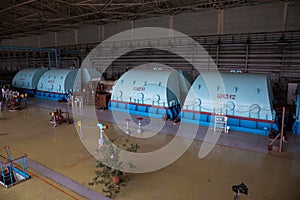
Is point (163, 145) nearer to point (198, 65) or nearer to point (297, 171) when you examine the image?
point (297, 171)

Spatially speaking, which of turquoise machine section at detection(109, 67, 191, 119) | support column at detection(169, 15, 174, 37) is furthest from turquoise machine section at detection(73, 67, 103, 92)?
support column at detection(169, 15, 174, 37)

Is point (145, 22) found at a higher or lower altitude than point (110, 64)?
higher

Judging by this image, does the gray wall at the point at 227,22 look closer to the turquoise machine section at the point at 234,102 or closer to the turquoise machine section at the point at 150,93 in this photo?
the turquoise machine section at the point at 150,93

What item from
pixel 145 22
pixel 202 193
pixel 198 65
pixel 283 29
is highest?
pixel 145 22

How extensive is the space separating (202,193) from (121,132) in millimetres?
5236

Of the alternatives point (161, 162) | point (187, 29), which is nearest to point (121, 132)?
point (161, 162)

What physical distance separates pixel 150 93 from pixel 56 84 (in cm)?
902

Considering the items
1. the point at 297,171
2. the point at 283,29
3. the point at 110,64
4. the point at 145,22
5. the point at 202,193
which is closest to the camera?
the point at 202,193

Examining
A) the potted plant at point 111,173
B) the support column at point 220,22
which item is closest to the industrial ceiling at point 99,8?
the support column at point 220,22

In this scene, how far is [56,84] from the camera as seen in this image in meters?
17.2

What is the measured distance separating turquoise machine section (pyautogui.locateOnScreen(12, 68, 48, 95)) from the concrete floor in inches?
429

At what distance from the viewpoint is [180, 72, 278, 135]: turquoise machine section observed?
373 inches

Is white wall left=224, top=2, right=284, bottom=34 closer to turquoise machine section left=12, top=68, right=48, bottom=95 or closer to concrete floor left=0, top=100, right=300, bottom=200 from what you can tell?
concrete floor left=0, top=100, right=300, bottom=200

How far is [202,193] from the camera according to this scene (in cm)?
527
